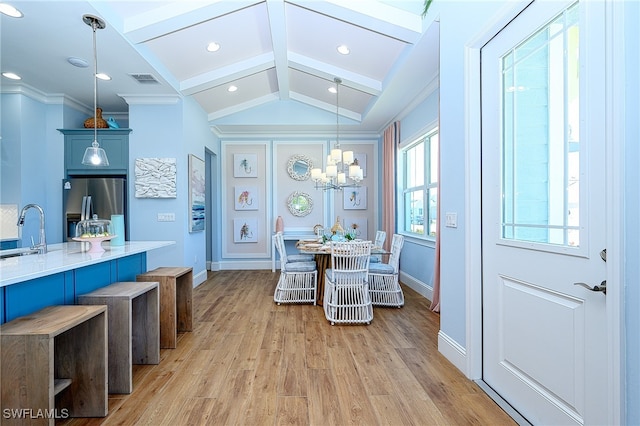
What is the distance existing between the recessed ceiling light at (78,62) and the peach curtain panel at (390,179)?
439 centimetres

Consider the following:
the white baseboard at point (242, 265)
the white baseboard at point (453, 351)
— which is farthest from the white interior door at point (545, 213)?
the white baseboard at point (242, 265)

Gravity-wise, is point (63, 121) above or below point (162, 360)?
above

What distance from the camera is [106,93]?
436 centimetres

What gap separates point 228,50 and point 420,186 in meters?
3.27

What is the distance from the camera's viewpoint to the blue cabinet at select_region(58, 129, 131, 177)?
14.5ft

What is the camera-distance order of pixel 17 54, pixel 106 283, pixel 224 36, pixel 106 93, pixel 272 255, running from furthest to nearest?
pixel 272 255
pixel 106 93
pixel 224 36
pixel 17 54
pixel 106 283

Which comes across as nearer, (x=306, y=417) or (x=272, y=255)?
(x=306, y=417)

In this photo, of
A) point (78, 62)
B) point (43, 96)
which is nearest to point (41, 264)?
point (78, 62)

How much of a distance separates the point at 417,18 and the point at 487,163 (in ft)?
5.84

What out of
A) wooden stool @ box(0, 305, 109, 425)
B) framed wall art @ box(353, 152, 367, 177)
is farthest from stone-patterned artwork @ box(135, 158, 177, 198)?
framed wall art @ box(353, 152, 367, 177)

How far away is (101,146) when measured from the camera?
4.46 metres

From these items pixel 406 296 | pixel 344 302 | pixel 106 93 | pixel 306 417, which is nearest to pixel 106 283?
pixel 306 417

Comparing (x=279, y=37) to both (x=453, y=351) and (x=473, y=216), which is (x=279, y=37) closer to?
(x=473, y=216)

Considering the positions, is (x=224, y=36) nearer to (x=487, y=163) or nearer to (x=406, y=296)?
(x=487, y=163)
